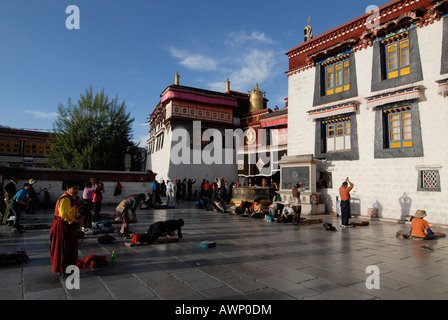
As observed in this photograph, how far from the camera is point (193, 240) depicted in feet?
24.6

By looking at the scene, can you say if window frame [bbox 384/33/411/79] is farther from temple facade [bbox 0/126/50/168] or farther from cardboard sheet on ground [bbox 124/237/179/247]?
temple facade [bbox 0/126/50/168]

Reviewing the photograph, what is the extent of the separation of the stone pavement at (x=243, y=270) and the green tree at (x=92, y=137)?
54.3 feet

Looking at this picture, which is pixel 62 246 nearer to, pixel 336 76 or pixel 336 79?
pixel 336 79

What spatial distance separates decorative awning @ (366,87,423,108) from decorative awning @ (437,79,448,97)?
0.67m

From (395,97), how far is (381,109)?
884mm

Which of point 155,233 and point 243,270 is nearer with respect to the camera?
point 243,270

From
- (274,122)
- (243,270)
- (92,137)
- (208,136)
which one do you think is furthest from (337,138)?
(92,137)

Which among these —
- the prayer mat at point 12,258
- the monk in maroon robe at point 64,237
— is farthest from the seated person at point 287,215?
the prayer mat at point 12,258

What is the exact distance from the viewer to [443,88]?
10.9m

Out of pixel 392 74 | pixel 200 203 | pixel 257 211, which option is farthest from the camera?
pixel 200 203

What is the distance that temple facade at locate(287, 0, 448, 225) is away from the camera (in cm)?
1131

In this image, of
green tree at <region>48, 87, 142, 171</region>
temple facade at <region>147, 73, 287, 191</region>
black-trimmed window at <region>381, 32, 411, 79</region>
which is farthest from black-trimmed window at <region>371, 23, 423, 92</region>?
green tree at <region>48, 87, 142, 171</region>
